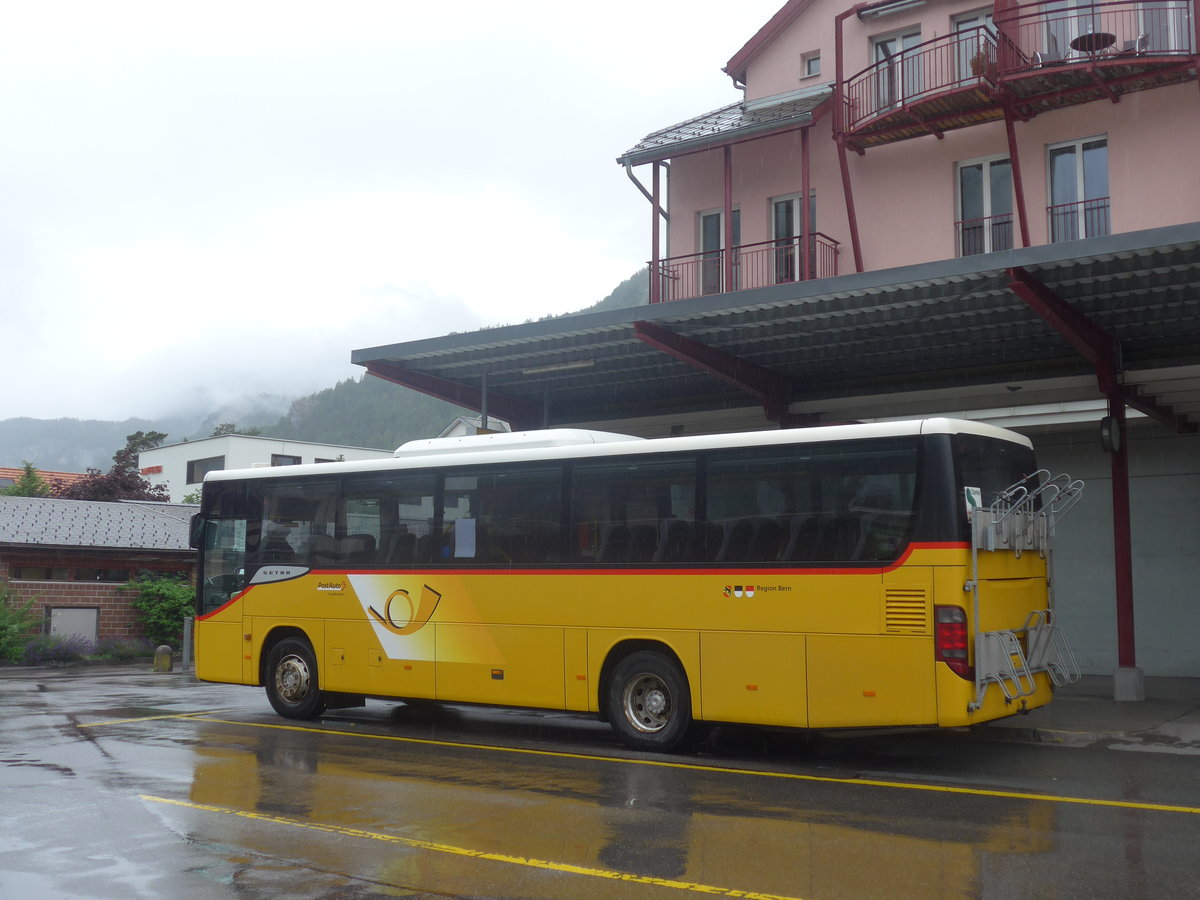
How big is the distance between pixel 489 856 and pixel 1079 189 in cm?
1666

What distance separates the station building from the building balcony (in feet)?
0.17

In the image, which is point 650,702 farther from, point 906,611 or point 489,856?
point 489,856

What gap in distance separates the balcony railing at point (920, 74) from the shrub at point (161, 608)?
2239 cm

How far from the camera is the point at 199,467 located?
61.2 metres

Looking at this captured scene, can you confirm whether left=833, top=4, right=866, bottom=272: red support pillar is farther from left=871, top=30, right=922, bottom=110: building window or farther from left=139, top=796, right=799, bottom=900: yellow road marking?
left=139, top=796, right=799, bottom=900: yellow road marking

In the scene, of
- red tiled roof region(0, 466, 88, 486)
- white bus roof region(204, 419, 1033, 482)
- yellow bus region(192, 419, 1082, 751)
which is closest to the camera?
yellow bus region(192, 419, 1082, 751)

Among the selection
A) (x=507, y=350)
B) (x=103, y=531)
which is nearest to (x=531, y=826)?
(x=507, y=350)

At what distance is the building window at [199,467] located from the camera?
198 feet

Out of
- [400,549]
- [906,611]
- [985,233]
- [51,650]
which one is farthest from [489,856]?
[51,650]

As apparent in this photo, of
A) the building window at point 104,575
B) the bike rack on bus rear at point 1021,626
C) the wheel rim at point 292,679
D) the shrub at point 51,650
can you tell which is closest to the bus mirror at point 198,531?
the wheel rim at point 292,679

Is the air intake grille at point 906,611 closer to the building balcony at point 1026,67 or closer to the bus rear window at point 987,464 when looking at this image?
the bus rear window at point 987,464

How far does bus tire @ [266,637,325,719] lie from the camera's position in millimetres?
14406

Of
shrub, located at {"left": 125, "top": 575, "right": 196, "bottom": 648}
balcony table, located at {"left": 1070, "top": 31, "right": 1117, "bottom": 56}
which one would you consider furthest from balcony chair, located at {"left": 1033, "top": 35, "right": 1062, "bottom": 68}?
shrub, located at {"left": 125, "top": 575, "right": 196, "bottom": 648}

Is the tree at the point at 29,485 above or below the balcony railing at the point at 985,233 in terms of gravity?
below
